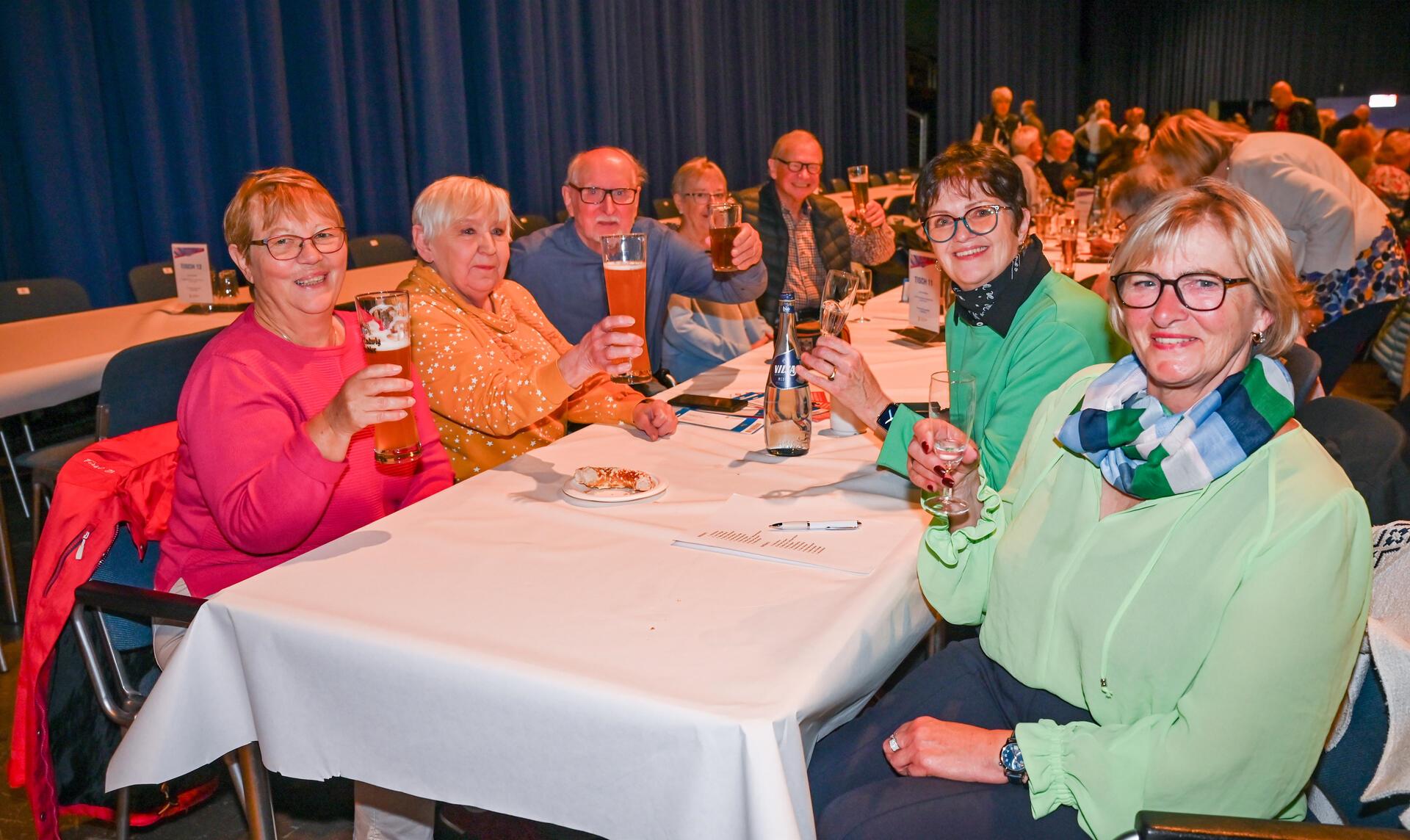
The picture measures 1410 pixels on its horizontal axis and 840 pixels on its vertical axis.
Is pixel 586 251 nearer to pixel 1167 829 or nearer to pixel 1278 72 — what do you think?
pixel 1167 829

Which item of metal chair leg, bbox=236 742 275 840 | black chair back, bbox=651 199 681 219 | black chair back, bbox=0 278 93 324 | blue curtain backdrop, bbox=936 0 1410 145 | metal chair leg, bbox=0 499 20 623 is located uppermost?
blue curtain backdrop, bbox=936 0 1410 145

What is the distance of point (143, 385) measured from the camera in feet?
Result: 6.97

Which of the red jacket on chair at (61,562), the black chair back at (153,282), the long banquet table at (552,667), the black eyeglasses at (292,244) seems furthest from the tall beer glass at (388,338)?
the black chair back at (153,282)

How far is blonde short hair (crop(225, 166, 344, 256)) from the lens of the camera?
1886 millimetres

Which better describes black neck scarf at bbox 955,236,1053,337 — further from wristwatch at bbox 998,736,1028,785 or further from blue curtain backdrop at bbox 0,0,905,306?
blue curtain backdrop at bbox 0,0,905,306

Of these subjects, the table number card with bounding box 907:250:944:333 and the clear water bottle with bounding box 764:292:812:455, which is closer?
the clear water bottle with bounding box 764:292:812:455

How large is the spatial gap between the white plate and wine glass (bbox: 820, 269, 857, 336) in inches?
19.9

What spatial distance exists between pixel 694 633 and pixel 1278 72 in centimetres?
2354

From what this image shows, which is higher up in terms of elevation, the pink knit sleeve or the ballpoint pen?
the pink knit sleeve

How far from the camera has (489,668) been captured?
4.21ft

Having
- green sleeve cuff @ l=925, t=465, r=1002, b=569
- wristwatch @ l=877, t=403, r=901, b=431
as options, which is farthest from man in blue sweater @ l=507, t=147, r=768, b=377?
green sleeve cuff @ l=925, t=465, r=1002, b=569

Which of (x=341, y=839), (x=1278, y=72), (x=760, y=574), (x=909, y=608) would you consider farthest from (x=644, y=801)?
(x=1278, y=72)

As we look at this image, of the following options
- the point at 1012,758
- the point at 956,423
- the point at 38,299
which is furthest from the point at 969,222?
the point at 38,299

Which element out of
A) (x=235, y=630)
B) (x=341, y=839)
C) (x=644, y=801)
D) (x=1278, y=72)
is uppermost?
(x=1278, y=72)
